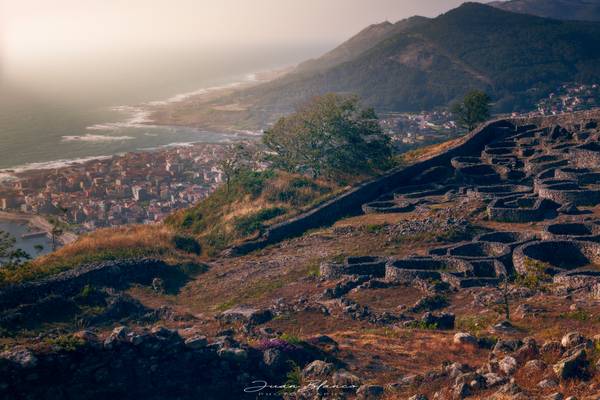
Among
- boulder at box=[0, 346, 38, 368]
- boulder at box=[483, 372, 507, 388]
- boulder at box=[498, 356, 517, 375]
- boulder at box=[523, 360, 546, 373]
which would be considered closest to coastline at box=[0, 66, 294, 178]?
boulder at box=[0, 346, 38, 368]

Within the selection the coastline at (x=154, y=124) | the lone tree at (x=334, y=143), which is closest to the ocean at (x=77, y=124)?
the coastline at (x=154, y=124)

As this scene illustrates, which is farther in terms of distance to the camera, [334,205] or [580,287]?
[334,205]

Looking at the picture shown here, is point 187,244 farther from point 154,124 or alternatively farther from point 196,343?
point 154,124

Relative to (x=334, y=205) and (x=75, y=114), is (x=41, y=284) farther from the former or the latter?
(x=75, y=114)

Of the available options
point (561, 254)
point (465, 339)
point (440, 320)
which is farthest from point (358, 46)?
point (465, 339)

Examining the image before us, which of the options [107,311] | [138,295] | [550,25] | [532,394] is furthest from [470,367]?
[550,25]
